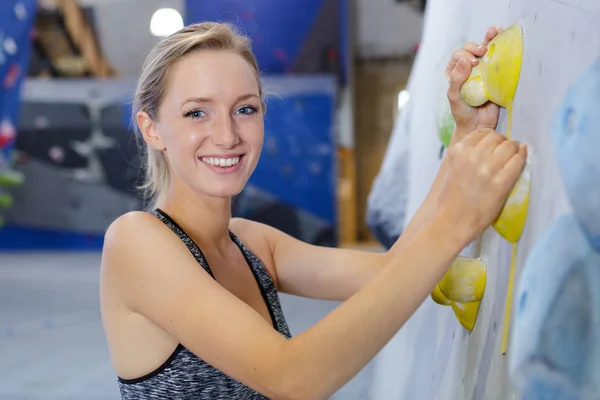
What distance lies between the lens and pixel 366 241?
9.53 meters

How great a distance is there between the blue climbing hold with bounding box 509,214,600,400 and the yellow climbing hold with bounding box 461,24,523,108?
266 millimetres

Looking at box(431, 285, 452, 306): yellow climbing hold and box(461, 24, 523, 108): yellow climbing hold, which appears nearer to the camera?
box(461, 24, 523, 108): yellow climbing hold

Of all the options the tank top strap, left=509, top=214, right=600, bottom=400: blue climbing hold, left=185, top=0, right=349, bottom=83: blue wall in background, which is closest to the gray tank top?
the tank top strap

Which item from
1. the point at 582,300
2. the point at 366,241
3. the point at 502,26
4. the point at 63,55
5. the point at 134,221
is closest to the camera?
the point at 582,300

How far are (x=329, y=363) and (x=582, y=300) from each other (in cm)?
32

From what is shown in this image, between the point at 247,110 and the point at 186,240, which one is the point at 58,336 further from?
the point at 247,110

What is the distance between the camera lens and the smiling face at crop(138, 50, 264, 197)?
108cm

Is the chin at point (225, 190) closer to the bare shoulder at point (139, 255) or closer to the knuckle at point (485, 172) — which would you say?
the bare shoulder at point (139, 255)

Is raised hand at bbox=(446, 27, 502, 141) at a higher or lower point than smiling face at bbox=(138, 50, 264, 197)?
higher

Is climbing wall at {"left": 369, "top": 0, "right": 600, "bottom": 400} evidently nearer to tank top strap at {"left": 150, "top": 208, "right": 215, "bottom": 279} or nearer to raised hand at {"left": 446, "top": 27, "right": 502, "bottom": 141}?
raised hand at {"left": 446, "top": 27, "right": 502, "bottom": 141}

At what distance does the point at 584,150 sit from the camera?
607 millimetres

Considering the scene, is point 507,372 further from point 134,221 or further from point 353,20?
point 353,20

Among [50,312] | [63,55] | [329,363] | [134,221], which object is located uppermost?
[63,55]

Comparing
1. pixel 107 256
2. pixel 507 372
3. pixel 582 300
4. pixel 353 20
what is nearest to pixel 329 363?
pixel 507 372
